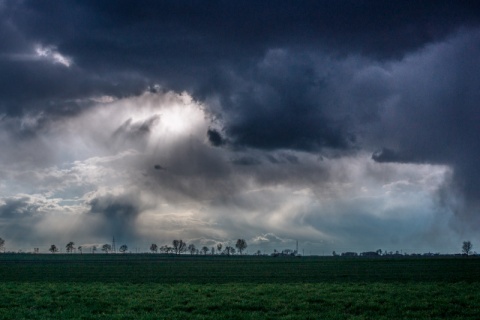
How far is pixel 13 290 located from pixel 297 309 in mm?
26010

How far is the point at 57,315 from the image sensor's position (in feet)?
81.8

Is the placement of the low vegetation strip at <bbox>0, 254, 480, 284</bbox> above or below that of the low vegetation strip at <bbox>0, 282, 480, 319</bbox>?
below

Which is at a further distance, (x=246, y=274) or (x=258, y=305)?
(x=246, y=274)

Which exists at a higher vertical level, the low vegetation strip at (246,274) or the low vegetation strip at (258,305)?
the low vegetation strip at (258,305)

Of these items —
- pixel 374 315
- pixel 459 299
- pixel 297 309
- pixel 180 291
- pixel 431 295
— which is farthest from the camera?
pixel 180 291

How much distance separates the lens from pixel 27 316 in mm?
24734

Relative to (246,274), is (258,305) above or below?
above

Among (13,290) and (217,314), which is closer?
(217,314)

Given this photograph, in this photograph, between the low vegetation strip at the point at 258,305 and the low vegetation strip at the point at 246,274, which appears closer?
the low vegetation strip at the point at 258,305

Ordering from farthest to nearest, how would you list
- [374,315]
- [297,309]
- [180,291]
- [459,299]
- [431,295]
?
[180,291] → [431,295] → [459,299] → [297,309] → [374,315]

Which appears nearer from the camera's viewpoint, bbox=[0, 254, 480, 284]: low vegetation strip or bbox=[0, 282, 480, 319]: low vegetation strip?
bbox=[0, 282, 480, 319]: low vegetation strip

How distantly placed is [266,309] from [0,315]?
15.1m

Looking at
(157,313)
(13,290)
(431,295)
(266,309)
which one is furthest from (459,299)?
(13,290)

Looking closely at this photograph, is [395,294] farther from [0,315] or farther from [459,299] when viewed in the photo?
[0,315]
